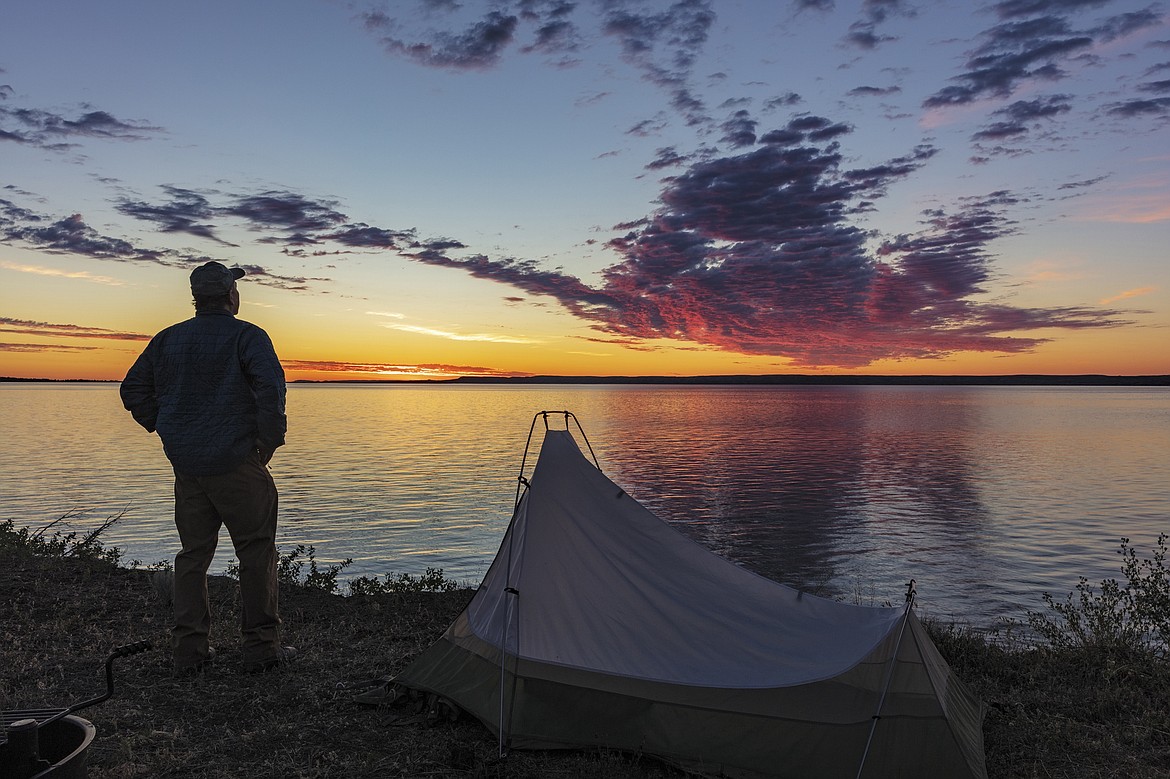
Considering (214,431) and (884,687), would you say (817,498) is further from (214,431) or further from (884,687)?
(214,431)

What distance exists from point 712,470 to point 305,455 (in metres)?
20.2

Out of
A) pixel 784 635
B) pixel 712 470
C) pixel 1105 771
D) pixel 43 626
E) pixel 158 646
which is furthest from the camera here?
pixel 712 470

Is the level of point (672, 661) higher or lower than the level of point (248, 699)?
higher

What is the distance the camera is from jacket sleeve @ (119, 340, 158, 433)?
663 cm

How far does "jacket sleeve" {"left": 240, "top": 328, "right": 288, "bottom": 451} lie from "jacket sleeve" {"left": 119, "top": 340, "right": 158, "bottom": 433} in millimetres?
979

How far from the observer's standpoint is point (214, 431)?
6.35 metres

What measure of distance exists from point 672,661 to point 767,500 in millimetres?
20261

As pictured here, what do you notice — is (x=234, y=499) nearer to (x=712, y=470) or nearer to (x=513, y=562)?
(x=513, y=562)

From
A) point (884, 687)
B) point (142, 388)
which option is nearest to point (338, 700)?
point (142, 388)

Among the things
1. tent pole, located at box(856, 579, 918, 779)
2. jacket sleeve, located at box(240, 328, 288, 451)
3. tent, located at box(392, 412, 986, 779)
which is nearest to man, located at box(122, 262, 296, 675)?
jacket sleeve, located at box(240, 328, 288, 451)

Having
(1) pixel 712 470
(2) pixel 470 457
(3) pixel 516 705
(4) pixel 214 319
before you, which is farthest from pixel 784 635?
(2) pixel 470 457

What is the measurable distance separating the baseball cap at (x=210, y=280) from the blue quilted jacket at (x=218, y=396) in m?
0.23

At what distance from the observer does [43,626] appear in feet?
26.1

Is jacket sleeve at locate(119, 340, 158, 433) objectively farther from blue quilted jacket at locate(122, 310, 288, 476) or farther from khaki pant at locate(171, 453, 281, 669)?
khaki pant at locate(171, 453, 281, 669)
